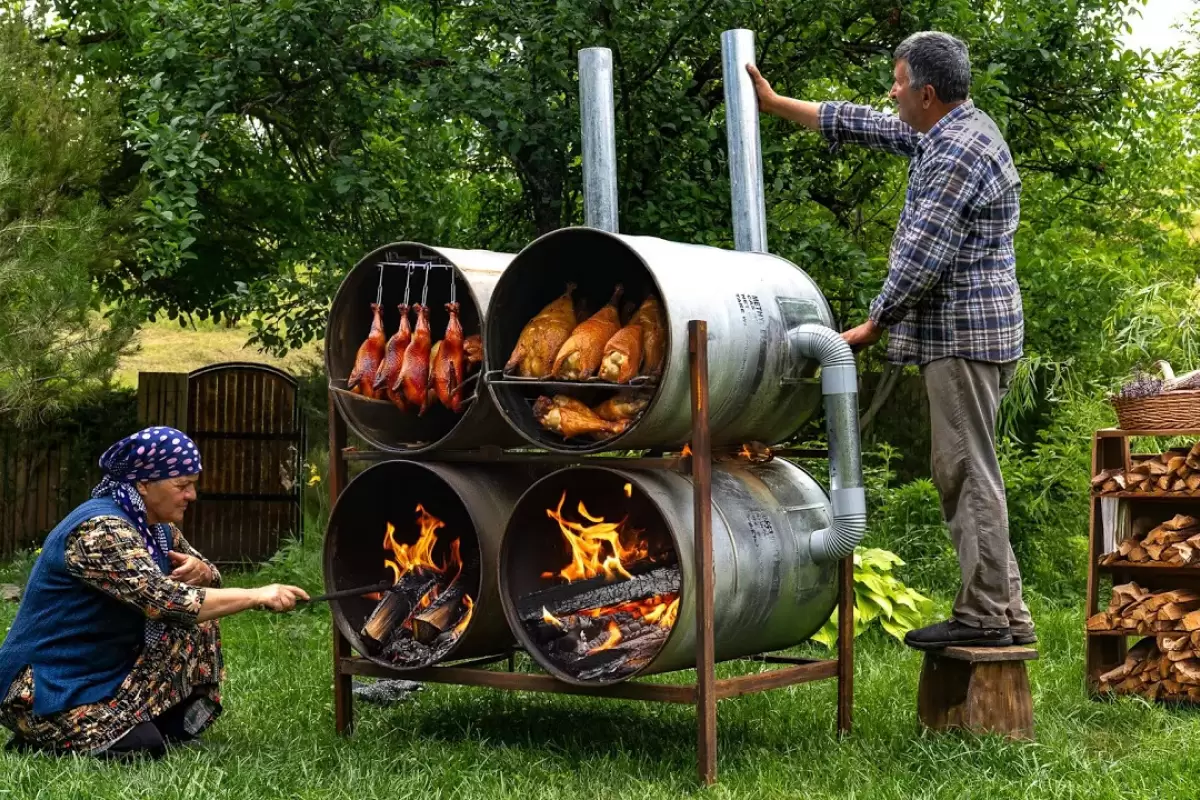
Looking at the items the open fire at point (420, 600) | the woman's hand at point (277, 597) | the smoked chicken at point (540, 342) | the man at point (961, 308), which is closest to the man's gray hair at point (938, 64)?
the man at point (961, 308)

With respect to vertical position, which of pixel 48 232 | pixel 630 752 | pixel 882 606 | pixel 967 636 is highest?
pixel 48 232

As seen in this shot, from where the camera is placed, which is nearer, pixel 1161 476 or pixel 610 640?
pixel 610 640

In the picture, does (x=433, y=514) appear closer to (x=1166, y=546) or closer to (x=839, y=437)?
(x=839, y=437)

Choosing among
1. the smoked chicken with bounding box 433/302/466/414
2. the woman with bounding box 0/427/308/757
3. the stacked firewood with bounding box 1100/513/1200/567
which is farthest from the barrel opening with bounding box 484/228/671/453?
the stacked firewood with bounding box 1100/513/1200/567

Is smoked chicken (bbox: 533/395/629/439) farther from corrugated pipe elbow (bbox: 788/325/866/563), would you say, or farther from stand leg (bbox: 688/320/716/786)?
corrugated pipe elbow (bbox: 788/325/866/563)

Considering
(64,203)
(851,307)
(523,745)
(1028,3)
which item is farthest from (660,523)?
(64,203)

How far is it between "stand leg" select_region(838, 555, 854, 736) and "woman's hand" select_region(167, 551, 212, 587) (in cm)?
248

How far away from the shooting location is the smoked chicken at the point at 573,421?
16.8ft

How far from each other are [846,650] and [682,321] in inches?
65.0

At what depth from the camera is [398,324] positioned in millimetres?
6137

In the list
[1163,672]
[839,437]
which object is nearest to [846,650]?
[839,437]

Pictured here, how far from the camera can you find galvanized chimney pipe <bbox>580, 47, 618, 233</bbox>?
240 inches

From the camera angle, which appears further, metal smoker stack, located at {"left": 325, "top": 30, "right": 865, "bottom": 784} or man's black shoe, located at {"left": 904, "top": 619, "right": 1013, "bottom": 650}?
man's black shoe, located at {"left": 904, "top": 619, "right": 1013, "bottom": 650}

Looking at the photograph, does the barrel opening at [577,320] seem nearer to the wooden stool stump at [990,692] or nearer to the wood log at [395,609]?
the wood log at [395,609]
